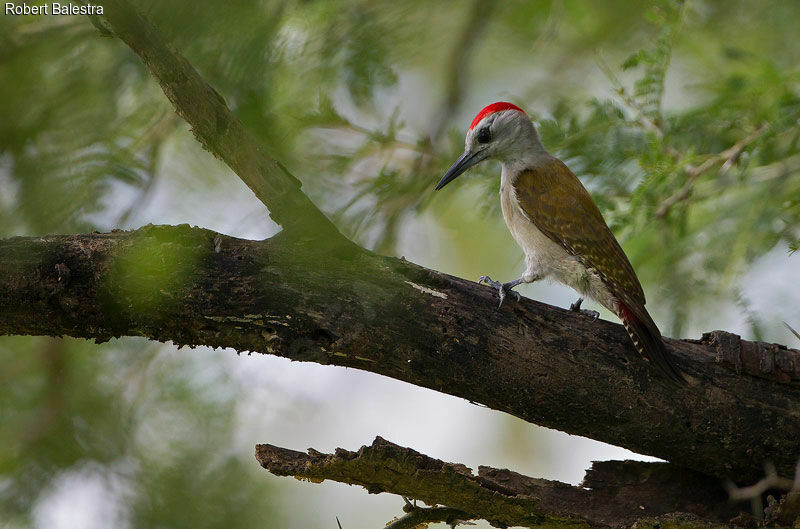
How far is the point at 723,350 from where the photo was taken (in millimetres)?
2387

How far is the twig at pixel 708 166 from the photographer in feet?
9.47

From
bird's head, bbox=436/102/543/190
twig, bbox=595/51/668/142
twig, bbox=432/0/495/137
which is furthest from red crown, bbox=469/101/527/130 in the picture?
twig, bbox=595/51/668/142

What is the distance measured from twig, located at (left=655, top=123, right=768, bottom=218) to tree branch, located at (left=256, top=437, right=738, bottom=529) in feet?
3.54

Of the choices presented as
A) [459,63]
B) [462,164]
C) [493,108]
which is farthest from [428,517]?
[459,63]

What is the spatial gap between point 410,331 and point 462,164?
1.59 meters

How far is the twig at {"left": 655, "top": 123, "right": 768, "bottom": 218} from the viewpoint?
9.47 feet

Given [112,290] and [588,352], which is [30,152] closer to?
[112,290]

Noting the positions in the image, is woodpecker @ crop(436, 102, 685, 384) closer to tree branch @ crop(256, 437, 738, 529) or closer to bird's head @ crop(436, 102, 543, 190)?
bird's head @ crop(436, 102, 543, 190)

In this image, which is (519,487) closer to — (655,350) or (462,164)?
(655,350)

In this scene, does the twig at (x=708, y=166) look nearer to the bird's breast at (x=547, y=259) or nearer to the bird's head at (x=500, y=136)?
the bird's breast at (x=547, y=259)

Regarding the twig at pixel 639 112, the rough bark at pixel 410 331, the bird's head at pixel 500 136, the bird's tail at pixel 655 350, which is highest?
the bird's head at pixel 500 136

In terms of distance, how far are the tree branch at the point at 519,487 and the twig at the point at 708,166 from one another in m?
1.08

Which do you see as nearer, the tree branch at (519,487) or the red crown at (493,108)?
the tree branch at (519,487)

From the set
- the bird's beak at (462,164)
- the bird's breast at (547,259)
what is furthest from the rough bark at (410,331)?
the bird's beak at (462,164)
